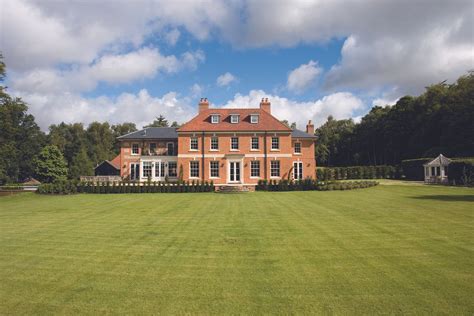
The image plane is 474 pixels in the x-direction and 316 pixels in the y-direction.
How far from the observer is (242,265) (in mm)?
7359

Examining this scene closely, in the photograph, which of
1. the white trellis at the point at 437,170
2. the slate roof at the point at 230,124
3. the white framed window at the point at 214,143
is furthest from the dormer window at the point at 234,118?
the white trellis at the point at 437,170

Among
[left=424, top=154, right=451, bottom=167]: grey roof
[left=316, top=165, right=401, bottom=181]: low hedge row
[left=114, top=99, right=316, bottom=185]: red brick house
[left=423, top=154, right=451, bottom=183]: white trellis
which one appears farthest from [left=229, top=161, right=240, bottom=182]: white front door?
[left=424, top=154, right=451, bottom=167]: grey roof

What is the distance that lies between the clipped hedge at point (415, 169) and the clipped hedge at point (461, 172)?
504 cm

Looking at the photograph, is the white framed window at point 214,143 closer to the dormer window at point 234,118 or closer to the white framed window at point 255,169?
the dormer window at point 234,118

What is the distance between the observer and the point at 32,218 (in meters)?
14.0

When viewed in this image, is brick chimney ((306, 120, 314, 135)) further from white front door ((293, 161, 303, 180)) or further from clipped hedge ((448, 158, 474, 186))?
clipped hedge ((448, 158, 474, 186))

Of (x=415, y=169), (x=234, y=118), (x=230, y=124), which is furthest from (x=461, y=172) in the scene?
(x=230, y=124)

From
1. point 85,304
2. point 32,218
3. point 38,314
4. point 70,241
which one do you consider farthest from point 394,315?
point 32,218

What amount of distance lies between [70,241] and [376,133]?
2364 inches

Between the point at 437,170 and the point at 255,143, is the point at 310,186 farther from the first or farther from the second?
the point at 437,170

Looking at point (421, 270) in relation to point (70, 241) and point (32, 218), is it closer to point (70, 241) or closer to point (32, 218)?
point (70, 241)

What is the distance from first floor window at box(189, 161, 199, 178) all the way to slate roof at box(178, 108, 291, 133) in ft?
11.6

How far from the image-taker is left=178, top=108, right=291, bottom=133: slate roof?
33091mm

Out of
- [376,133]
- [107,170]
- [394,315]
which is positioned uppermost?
[376,133]
